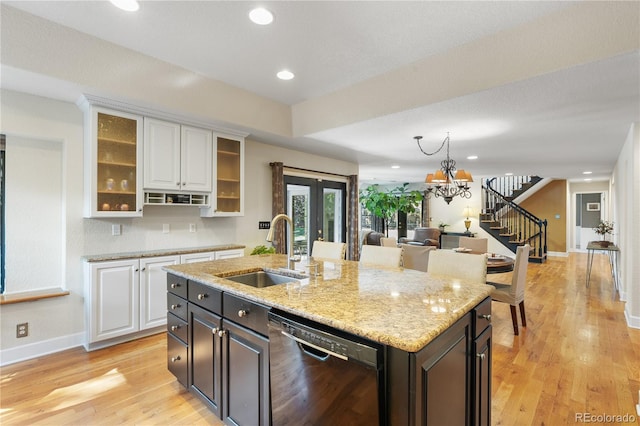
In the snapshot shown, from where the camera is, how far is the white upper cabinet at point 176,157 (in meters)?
3.40

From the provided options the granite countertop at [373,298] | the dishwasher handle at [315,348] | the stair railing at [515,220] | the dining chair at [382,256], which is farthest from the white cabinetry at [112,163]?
the stair railing at [515,220]

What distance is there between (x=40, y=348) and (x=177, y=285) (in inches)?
75.5

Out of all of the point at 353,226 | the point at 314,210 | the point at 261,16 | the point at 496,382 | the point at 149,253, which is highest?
the point at 261,16

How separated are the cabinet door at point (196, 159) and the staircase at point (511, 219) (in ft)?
28.2

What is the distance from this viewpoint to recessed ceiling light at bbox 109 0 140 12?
2.13 meters

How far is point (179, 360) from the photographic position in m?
2.30

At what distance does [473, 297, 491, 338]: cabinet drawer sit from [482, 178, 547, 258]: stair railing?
8497 millimetres

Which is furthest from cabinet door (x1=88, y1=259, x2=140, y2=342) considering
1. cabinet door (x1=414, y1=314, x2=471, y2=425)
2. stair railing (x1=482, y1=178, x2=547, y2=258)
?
stair railing (x1=482, y1=178, x2=547, y2=258)

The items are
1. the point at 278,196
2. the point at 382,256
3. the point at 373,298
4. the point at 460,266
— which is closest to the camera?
the point at 373,298

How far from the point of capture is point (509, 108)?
122 inches

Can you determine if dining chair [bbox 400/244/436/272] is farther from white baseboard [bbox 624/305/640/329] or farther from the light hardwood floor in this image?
white baseboard [bbox 624/305/640/329]

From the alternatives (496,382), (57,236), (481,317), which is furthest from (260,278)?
(57,236)

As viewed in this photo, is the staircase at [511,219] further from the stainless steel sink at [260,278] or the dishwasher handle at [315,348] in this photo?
the dishwasher handle at [315,348]

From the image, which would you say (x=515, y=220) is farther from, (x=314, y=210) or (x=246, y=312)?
(x=246, y=312)
